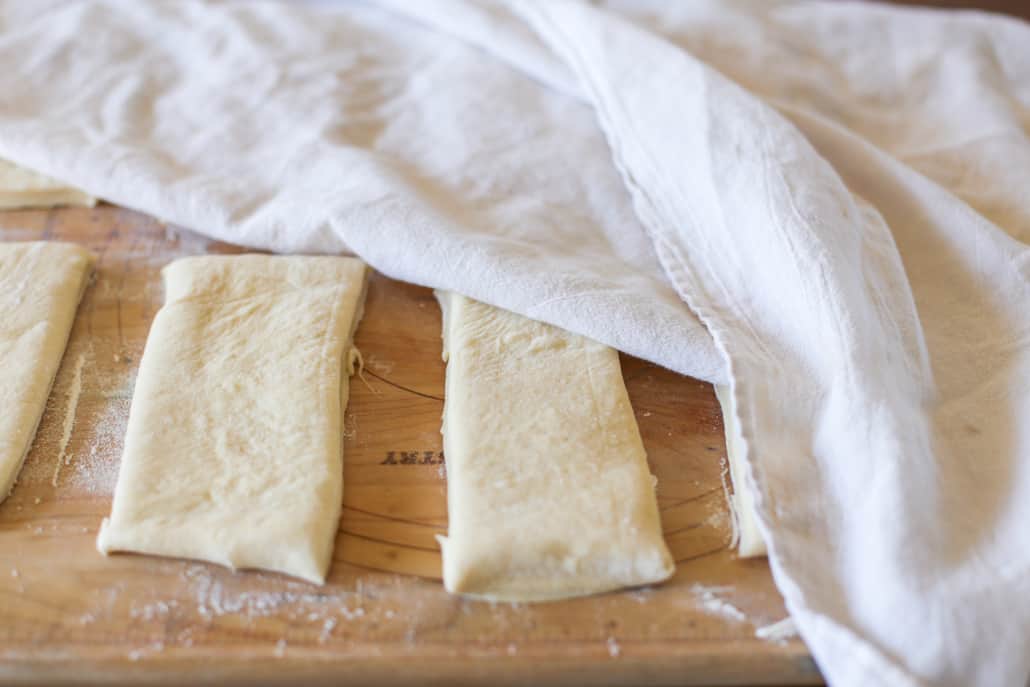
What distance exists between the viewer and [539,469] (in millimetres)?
1199

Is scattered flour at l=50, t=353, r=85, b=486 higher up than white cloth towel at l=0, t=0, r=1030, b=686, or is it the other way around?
white cloth towel at l=0, t=0, r=1030, b=686

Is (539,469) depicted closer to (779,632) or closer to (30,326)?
(779,632)

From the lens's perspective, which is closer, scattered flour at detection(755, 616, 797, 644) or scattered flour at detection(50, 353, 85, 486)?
scattered flour at detection(755, 616, 797, 644)

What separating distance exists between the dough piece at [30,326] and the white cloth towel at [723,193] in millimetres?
182

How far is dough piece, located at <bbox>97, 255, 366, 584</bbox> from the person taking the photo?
1135 millimetres

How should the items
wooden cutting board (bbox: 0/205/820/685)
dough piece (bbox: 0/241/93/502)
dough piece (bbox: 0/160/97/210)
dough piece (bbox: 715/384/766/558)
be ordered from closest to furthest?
wooden cutting board (bbox: 0/205/820/685)
dough piece (bbox: 715/384/766/558)
dough piece (bbox: 0/241/93/502)
dough piece (bbox: 0/160/97/210)

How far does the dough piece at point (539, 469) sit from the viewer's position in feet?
3.66

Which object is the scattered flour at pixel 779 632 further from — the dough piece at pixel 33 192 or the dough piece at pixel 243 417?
the dough piece at pixel 33 192

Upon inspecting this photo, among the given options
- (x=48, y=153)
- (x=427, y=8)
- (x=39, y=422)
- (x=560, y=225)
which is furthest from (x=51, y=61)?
(x=560, y=225)

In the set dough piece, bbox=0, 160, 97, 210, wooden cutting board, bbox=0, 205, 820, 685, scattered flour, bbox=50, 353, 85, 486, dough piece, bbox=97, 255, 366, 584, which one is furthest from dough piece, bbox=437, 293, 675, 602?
dough piece, bbox=0, 160, 97, 210

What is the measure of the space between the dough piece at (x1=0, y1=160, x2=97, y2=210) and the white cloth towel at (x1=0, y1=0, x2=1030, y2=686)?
0.07m

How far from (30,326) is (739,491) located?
3.58 ft

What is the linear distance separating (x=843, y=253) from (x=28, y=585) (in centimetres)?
119

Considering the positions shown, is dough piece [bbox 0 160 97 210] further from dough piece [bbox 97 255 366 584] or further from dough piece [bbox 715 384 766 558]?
dough piece [bbox 715 384 766 558]
